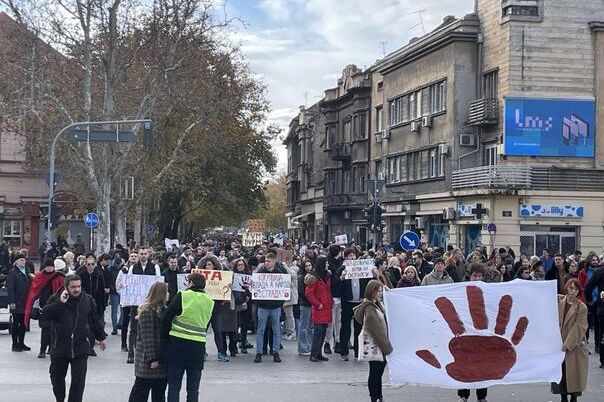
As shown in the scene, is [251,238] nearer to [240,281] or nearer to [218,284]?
[240,281]

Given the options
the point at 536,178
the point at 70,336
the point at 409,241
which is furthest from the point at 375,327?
the point at 536,178

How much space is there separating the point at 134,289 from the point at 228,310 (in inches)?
65.6

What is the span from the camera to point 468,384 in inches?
469

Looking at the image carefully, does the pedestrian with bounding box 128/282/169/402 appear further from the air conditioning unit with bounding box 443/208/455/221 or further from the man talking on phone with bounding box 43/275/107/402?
the air conditioning unit with bounding box 443/208/455/221

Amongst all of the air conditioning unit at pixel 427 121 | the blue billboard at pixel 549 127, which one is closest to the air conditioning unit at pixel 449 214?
the blue billboard at pixel 549 127

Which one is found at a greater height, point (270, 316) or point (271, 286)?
point (271, 286)

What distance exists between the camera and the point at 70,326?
11.1m

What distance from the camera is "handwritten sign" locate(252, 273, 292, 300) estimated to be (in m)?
17.0

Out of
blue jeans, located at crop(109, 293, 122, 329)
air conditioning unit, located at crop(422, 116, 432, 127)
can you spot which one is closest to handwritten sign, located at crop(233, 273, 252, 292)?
blue jeans, located at crop(109, 293, 122, 329)

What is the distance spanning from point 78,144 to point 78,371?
32.0 meters

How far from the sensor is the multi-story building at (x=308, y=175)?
251 ft

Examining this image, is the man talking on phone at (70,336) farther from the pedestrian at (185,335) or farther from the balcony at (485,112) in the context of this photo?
the balcony at (485,112)

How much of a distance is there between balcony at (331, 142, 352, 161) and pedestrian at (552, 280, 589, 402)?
50.6 metres

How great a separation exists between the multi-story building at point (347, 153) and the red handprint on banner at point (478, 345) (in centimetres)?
4489
